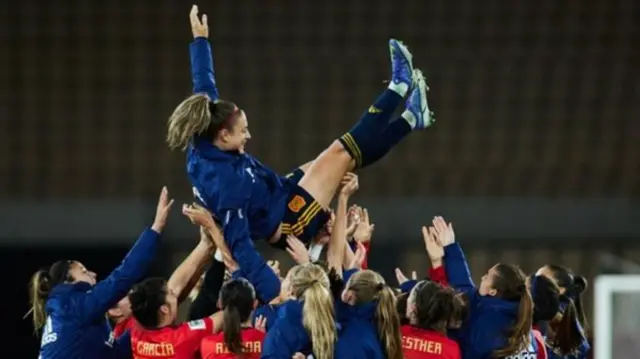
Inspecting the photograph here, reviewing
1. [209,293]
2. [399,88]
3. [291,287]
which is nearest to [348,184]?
[399,88]

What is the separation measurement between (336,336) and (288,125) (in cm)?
513

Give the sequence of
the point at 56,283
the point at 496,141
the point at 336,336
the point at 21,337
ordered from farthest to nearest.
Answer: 1. the point at 496,141
2. the point at 21,337
3. the point at 56,283
4. the point at 336,336

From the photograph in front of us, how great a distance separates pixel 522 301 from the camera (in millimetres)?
5164

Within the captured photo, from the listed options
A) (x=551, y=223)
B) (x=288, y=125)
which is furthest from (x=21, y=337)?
(x=551, y=223)

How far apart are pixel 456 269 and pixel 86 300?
137 cm

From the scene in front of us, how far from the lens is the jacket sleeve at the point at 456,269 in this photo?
535 centimetres

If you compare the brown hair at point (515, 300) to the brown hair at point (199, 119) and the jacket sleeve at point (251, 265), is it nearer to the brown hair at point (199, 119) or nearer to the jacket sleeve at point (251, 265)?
the jacket sleeve at point (251, 265)

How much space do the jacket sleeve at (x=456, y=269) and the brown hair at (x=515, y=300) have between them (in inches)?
5.2

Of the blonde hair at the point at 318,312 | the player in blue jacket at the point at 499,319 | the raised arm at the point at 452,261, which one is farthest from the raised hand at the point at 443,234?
the blonde hair at the point at 318,312

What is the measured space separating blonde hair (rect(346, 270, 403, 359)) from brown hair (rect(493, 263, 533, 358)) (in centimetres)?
47

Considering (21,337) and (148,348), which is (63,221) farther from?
(148,348)

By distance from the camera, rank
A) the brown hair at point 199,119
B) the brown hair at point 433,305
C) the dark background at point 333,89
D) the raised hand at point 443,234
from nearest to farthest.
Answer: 1. the brown hair at point 433,305
2. the brown hair at point 199,119
3. the raised hand at point 443,234
4. the dark background at point 333,89

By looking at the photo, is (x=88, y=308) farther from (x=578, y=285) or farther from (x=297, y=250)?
(x=578, y=285)

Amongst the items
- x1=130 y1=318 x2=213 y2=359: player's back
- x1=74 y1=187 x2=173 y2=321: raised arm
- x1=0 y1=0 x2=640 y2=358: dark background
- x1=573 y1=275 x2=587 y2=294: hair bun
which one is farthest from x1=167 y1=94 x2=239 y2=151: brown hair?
x1=0 y1=0 x2=640 y2=358: dark background
